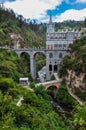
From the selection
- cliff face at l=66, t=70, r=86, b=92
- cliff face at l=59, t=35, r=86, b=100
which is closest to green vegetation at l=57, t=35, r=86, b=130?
cliff face at l=59, t=35, r=86, b=100

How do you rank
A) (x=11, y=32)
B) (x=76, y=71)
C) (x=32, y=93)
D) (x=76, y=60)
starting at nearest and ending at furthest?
1. (x=32, y=93)
2. (x=76, y=71)
3. (x=76, y=60)
4. (x=11, y=32)

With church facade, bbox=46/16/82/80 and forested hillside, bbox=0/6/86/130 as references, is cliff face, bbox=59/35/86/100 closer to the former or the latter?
forested hillside, bbox=0/6/86/130

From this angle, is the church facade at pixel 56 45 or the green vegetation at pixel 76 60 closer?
the green vegetation at pixel 76 60

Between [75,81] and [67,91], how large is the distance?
343 cm

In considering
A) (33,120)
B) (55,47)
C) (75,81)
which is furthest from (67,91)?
(33,120)

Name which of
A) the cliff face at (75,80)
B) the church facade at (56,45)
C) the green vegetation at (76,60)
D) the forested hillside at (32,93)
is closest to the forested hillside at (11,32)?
the forested hillside at (32,93)

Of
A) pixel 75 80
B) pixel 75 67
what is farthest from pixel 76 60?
pixel 75 80

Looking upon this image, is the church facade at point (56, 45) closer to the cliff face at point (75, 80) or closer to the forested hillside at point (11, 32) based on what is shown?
the cliff face at point (75, 80)

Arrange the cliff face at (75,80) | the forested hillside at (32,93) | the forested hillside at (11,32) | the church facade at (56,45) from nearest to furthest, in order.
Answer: the forested hillside at (32,93) → the cliff face at (75,80) → the church facade at (56,45) → the forested hillside at (11,32)

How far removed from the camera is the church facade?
3425 inches

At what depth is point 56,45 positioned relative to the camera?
92375 millimetres

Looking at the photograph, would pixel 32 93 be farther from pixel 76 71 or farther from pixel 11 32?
pixel 11 32

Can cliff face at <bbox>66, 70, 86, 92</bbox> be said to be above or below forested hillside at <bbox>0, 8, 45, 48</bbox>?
below

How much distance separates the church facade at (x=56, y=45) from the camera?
8700 cm
